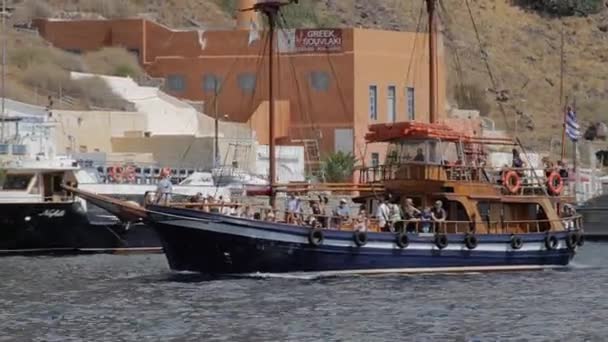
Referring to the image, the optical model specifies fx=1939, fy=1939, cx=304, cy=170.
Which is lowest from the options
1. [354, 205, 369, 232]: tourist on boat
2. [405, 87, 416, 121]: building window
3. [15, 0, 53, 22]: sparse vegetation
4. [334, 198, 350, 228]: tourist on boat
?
[354, 205, 369, 232]: tourist on boat

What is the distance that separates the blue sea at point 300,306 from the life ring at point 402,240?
0.85 m

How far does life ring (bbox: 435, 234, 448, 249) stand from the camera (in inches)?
1987

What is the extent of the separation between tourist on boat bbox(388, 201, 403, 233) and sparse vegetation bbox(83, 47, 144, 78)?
4144 centimetres

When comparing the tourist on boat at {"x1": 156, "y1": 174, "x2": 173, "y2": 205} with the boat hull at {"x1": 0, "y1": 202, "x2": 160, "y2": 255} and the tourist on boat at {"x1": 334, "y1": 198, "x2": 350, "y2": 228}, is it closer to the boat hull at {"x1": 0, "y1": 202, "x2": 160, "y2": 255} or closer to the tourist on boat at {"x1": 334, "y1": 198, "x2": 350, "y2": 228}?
the tourist on boat at {"x1": 334, "y1": 198, "x2": 350, "y2": 228}

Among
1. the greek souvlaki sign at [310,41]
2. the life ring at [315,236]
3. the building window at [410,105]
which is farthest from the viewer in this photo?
the building window at [410,105]

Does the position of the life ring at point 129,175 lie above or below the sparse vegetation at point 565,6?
below

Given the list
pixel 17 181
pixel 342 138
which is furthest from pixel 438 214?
pixel 342 138

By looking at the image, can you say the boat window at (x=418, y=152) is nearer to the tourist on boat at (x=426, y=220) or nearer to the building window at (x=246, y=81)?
the tourist on boat at (x=426, y=220)

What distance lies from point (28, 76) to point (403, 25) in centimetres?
3574

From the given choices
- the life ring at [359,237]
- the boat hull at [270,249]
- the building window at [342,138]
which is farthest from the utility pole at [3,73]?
the life ring at [359,237]

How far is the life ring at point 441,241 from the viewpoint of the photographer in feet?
166

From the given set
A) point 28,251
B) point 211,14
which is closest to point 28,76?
point 211,14

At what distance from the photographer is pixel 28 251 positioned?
61.9m

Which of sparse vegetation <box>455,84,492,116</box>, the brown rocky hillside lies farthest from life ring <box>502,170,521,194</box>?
sparse vegetation <box>455,84,492,116</box>
